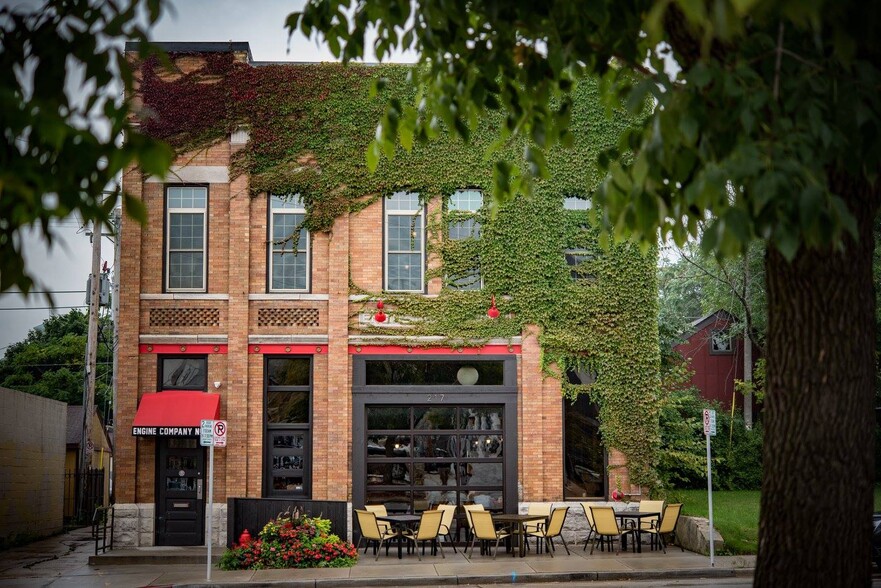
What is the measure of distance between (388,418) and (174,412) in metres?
5.04

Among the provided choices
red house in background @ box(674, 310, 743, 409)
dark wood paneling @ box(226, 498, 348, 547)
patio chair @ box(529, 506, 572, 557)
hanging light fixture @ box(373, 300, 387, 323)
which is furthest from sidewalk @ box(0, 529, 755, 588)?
red house in background @ box(674, 310, 743, 409)

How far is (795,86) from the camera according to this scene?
5566 mm

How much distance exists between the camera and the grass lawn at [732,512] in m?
22.7

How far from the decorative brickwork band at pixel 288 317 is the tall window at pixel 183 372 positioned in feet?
5.64

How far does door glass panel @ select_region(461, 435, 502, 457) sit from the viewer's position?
2478cm

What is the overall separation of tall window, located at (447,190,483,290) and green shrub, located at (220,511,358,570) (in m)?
7.01

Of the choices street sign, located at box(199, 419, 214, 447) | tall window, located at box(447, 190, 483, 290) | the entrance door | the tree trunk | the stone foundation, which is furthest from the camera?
tall window, located at box(447, 190, 483, 290)

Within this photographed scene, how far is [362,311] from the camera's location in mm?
24922

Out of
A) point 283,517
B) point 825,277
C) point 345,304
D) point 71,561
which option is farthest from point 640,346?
point 825,277

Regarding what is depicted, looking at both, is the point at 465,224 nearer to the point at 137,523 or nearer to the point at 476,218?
the point at 476,218

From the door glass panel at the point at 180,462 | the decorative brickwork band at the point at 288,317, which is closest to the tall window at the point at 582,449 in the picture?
the decorative brickwork band at the point at 288,317

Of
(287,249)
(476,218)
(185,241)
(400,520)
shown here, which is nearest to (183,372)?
(185,241)

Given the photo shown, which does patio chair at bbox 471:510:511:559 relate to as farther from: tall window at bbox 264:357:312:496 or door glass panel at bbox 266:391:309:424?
door glass panel at bbox 266:391:309:424

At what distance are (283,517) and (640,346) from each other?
31.3 feet
